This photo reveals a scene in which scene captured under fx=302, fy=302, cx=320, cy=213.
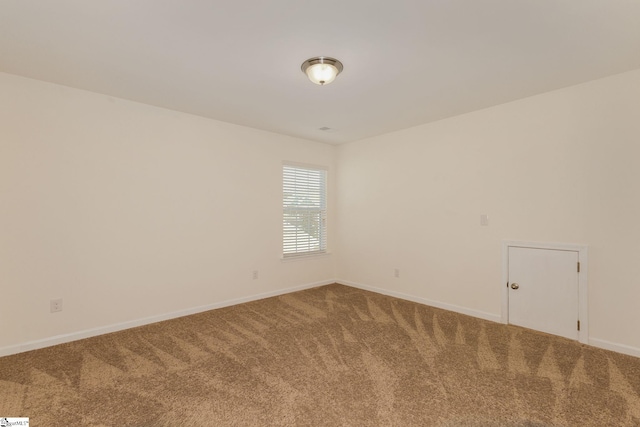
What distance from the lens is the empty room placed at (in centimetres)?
190

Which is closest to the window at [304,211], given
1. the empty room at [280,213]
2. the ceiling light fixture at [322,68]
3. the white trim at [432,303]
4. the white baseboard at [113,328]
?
the empty room at [280,213]

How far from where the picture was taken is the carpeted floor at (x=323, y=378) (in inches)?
70.8

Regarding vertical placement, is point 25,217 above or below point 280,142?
below

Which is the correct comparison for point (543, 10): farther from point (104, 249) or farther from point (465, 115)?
point (104, 249)

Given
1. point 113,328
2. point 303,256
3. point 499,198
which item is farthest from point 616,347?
point 113,328

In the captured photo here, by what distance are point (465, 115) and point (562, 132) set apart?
1009 millimetres

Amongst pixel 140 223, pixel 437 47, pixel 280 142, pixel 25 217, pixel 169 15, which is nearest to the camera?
pixel 169 15

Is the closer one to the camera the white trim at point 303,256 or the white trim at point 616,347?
the white trim at point 616,347

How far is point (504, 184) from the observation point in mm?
3328

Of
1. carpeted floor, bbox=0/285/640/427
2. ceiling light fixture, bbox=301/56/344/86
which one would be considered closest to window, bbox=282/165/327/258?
carpeted floor, bbox=0/285/640/427

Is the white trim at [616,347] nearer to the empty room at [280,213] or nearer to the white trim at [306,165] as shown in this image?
the empty room at [280,213]

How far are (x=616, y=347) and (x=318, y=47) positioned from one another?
11.6ft

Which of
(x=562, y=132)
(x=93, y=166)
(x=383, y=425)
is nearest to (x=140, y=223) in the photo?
(x=93, y=166)

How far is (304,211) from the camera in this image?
4.88 meters
